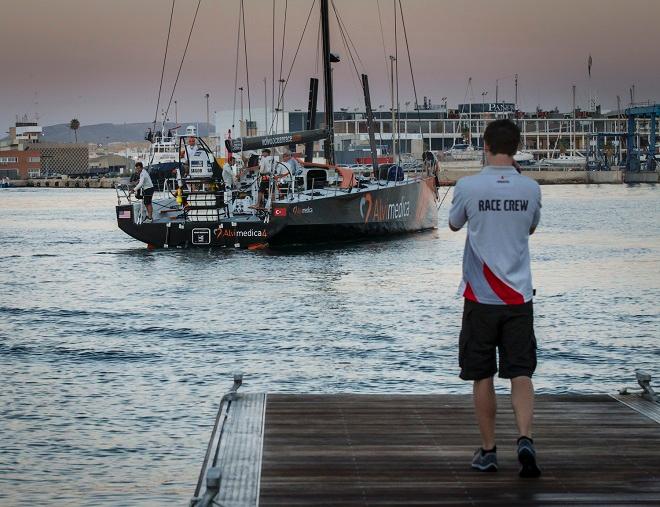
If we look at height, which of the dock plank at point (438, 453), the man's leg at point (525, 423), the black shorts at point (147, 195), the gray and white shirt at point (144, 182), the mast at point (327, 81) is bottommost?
the dock plank at point (438, 453)

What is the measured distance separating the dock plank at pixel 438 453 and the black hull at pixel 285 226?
2434cm

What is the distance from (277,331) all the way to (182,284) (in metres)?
8.47

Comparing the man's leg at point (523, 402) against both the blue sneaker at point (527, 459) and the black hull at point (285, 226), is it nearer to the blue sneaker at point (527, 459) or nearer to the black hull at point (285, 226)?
the blue sneaker at point (527, 459)

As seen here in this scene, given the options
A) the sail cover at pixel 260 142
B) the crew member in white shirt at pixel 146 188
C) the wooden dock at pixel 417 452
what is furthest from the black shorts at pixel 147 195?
the wooden dock at pixel 417 452

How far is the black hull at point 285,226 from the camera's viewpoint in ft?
111

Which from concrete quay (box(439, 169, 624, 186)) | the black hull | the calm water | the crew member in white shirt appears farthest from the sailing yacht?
concrete quay (box(439, 169, 624, 186))

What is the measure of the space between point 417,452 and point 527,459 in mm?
896

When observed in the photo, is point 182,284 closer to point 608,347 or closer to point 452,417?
point 608,347

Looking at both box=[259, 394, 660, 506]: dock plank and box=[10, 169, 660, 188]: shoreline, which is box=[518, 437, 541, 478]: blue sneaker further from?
box=[10, 169, 660, 188]: shoreline

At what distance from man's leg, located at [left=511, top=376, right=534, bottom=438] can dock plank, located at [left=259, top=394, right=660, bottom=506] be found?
0.99 ft

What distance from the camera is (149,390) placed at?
45.5 ft

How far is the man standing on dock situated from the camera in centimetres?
A: 702

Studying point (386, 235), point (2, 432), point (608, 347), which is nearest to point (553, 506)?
point (2, 432)

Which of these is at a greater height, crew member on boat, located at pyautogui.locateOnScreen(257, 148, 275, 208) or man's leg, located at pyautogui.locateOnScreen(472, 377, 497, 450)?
crew member on boat, located at pyautogui.locateOnScreen(257, 148, 275, 208)
